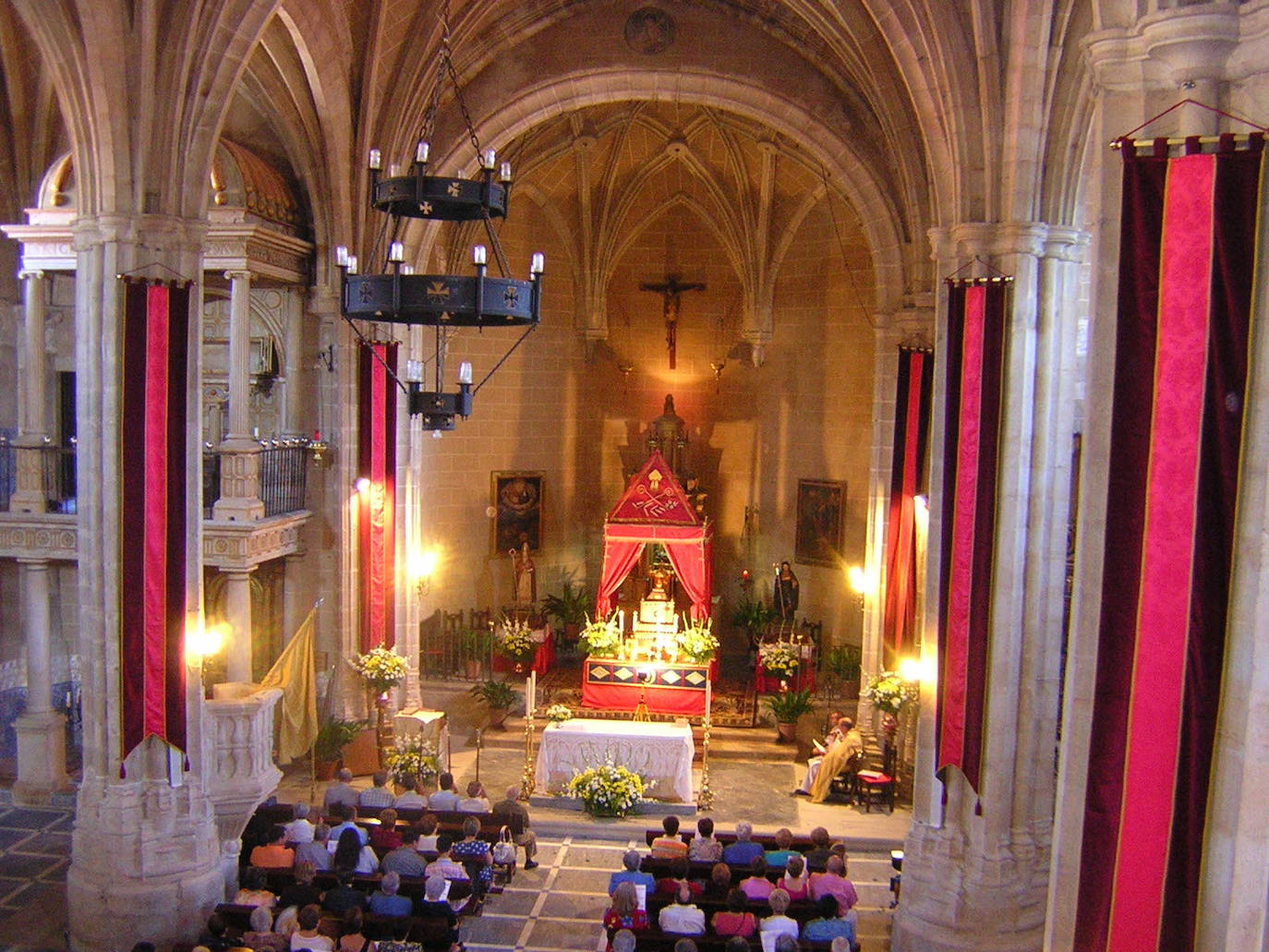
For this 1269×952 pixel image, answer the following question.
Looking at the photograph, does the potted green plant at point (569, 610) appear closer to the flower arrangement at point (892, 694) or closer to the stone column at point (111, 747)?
the flower arrangement at point (892, 694)

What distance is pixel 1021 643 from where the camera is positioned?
9.73 m

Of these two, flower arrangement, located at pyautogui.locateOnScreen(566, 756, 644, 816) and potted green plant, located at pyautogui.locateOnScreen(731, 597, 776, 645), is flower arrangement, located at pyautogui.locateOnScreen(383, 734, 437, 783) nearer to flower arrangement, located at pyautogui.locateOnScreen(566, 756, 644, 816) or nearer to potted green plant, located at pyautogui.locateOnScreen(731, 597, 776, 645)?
flower arrangement, located at pyautogui.locateOnScreen(566, 756, 644, 816)

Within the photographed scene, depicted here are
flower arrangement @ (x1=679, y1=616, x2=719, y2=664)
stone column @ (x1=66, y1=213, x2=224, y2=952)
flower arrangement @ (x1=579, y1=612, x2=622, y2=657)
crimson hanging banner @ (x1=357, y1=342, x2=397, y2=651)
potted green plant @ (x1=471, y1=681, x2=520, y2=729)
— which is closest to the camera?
stone column @ (x1=66, y1=213, x2=224, y2=952)

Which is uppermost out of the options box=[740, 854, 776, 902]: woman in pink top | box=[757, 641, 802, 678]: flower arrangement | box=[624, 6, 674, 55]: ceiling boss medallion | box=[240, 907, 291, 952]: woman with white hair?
box=[624, 6, 674, 55]: ceiling boss medallion

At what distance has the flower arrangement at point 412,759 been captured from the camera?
13.9 meters

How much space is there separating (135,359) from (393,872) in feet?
15.9

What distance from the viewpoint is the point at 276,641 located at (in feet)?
55.3

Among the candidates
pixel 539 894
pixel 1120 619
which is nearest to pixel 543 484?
pixel 539 894

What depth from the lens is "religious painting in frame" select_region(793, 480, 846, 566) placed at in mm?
20172

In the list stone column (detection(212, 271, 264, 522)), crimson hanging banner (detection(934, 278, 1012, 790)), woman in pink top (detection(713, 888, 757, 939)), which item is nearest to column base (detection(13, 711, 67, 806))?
stone column (detection(212, 271, 264, 522))

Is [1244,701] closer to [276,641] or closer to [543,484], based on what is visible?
[276,641]

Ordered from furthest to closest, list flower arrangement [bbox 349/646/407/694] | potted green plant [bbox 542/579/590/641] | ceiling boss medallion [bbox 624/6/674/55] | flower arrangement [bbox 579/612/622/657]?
A: potted green plant [bbox 542/579/590/641] → flower arrangement [bbox 579/612/622/657] → ceiling boss medallion [bbox 624/6/674/55] → flower arrangement [bbox 349/646/407/694]

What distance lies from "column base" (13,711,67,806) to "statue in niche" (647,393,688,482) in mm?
10697

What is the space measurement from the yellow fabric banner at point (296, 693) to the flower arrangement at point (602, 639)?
156 inches
